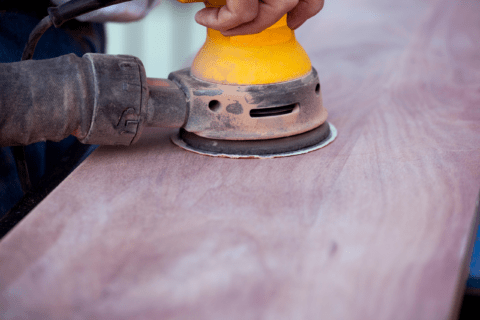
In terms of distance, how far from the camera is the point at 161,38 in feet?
11.4

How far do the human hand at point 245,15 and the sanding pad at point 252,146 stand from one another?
178 millimetres

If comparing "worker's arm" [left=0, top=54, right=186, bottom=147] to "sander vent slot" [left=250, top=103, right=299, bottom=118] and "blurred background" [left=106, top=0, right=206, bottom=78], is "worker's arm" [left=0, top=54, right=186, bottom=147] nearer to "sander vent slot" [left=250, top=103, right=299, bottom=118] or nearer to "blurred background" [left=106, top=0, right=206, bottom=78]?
"sander vent slot" [left=250, top=103, right=299, bottom=118]

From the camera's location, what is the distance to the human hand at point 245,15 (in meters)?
0.66

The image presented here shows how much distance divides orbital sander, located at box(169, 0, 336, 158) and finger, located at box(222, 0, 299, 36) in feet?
0.12

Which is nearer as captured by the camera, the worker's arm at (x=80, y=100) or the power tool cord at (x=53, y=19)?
the worker's arm at (x=80, y=100)

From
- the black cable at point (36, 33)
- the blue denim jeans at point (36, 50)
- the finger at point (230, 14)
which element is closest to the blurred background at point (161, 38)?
the blue denim jeans at point (36, 50)

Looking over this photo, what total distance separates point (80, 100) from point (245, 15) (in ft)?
0.87

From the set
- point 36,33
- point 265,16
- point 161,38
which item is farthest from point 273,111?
point 161,38

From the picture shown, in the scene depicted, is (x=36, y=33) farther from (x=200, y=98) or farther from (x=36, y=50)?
(x=200, y=98)

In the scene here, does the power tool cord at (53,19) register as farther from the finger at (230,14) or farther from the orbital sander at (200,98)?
the finger at (230,14)

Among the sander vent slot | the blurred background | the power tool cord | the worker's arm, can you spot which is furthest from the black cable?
the blurred background

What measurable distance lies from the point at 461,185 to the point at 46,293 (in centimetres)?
53

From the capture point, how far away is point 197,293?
1.43 ft

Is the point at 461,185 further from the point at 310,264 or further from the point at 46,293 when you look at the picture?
the point at 46,293
